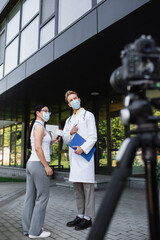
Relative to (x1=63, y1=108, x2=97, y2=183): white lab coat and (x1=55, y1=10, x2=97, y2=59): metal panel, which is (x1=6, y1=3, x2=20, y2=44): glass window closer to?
(x1=55, y1=10, x2=97, y2=59): metal panel

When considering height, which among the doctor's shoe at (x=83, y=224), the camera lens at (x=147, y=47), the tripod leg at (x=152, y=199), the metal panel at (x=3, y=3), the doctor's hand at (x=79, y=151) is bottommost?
the doctor's shoe at (x=83, y=224)

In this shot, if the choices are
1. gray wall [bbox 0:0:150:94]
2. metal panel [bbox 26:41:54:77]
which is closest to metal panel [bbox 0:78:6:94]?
gray wall [bbox 0:0:150:94]

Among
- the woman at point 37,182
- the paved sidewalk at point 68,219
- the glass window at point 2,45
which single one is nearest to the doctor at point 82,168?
the paved sidewalk at point 68,219

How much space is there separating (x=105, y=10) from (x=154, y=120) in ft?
15.5

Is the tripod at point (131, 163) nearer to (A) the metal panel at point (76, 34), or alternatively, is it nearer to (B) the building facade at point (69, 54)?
(B) the building facade at point (69, 54)

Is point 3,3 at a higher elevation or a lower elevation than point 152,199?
higher

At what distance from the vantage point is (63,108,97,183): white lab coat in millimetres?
3420

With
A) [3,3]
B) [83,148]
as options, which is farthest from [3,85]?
[83,148]

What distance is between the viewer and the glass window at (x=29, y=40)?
29.7 ft

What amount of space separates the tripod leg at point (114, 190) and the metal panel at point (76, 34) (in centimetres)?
474

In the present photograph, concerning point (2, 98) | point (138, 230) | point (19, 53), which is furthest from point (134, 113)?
point (2, 98)

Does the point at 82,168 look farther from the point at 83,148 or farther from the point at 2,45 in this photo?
the point at 2,45

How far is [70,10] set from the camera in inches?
273

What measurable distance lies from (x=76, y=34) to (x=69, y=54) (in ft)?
2.06
